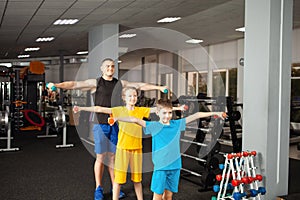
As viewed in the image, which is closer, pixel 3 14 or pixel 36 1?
pixel 36 1

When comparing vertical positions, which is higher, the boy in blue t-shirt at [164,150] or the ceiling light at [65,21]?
the ceiling light at [65,21]

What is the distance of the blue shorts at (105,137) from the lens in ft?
9.91

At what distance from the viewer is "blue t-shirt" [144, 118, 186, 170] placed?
2482 mm

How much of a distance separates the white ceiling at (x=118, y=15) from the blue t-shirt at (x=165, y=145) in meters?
2.84

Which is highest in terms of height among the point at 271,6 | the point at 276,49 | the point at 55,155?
the point at 271,6

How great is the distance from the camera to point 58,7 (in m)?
5.17

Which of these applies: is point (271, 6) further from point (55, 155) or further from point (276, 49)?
point (55, 155)

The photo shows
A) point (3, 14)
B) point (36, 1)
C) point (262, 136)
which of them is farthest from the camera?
point (3, 14)

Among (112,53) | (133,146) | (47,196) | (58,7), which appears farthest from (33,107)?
(133,146)

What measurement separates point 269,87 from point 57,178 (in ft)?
8.56

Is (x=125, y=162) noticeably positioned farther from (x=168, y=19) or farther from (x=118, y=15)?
(x=168, y=19)

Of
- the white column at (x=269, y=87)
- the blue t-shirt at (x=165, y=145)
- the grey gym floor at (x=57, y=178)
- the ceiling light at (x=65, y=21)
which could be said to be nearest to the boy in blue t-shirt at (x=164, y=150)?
the blue t-shirt at (x=165, y=145)

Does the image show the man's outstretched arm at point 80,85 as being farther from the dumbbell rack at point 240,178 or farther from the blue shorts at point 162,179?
the dumbbell rack at point 240,178

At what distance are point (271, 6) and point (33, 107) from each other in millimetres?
7601
